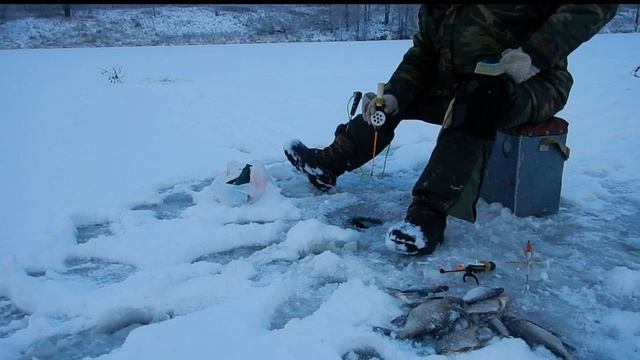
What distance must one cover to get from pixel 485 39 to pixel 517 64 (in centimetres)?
33

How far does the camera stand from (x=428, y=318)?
1.61 meters

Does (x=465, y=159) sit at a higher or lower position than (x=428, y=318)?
higher

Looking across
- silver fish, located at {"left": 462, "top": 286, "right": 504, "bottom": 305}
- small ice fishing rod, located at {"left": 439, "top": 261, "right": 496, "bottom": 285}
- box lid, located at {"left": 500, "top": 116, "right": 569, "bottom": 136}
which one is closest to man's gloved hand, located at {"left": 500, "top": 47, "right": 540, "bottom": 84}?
box lid, located at {"left": 500, "top": 116, "right": 569, "bottom": 136}

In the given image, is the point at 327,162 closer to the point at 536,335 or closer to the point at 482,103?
the point at 482,103

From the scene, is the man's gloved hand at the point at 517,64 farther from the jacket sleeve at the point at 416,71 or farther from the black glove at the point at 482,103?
the jacket sleeve at the point at 416,71

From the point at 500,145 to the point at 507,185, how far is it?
19 cm

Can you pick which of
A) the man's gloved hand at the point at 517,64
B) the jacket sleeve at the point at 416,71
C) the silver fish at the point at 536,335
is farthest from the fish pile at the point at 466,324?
the jacket sleeve at the point at 416,71

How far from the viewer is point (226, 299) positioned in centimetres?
177

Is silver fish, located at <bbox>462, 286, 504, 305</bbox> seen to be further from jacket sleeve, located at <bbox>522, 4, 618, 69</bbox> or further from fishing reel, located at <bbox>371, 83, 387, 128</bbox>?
Result: fishing reel, located at <bbox>371, 83, 387, 128</bbox>

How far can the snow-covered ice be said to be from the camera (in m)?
1.58

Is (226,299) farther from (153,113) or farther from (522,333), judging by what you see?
(153,113)

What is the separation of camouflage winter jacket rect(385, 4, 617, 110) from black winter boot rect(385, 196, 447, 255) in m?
0.70

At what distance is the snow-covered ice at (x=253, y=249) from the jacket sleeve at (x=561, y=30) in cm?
73

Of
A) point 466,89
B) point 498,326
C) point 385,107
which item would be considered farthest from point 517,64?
point 498,326
